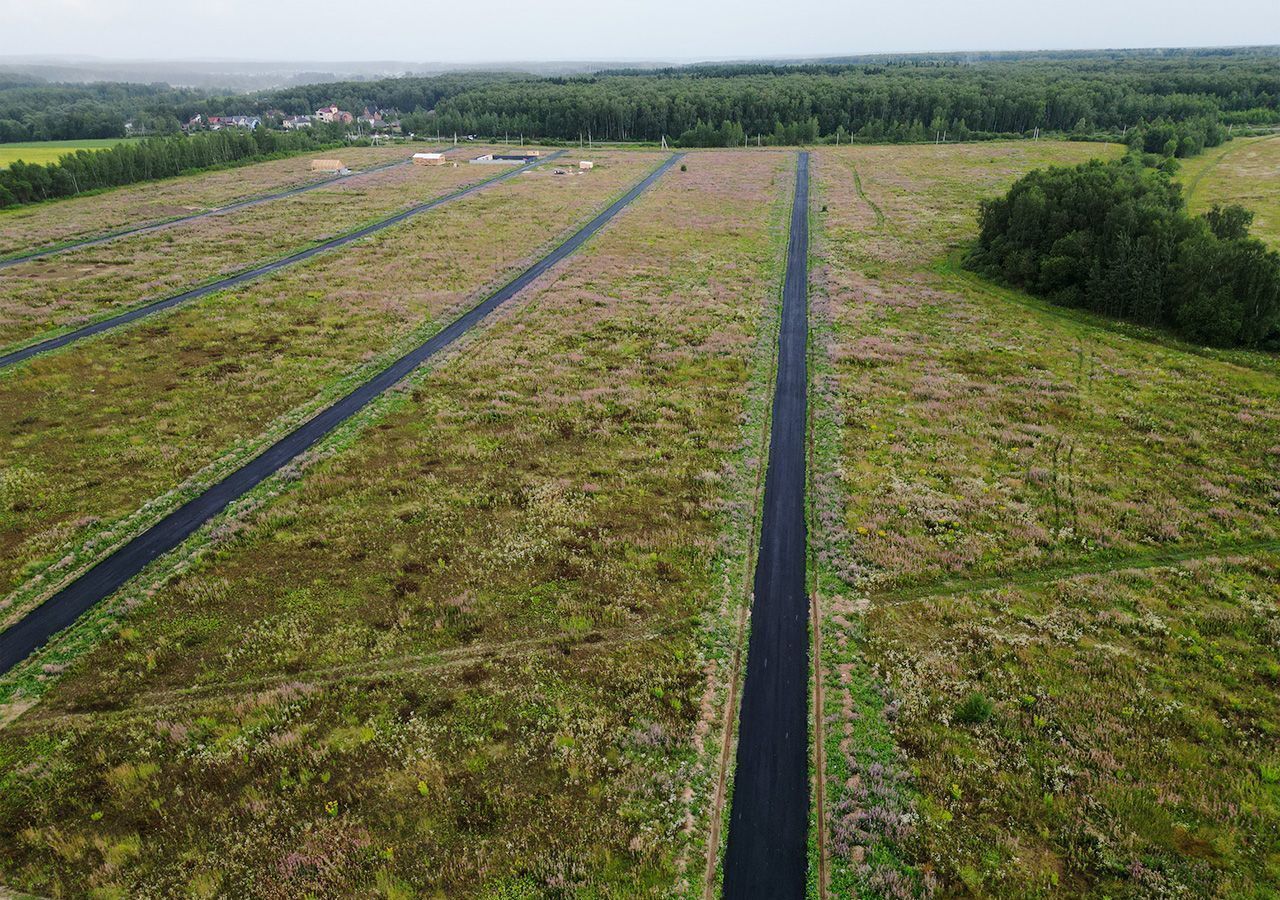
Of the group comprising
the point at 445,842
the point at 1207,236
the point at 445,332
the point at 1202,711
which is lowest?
the point at 445,842

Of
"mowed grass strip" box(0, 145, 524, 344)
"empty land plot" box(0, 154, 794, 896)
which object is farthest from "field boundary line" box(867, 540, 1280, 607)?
"mowed grass strip" box(0, 145, 524, 344)

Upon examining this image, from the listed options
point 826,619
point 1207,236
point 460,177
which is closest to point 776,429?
point 826,619

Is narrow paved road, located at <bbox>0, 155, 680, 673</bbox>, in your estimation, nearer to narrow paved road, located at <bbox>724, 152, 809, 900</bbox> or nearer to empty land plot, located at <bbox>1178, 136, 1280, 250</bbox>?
narrow paved road, located at <bbox>724, 152, 809, 900</bbox>

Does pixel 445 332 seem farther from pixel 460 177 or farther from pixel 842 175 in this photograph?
pixel 842 175

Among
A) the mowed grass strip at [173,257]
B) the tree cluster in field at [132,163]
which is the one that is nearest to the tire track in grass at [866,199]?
the mowed grass strip at [173,257]

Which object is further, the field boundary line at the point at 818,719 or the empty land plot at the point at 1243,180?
the empty land plot at the point at 1243,180

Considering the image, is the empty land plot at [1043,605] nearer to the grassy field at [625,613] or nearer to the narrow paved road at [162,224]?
the grassy field at [625,613]

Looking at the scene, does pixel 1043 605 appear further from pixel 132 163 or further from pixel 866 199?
pixel 132 163
